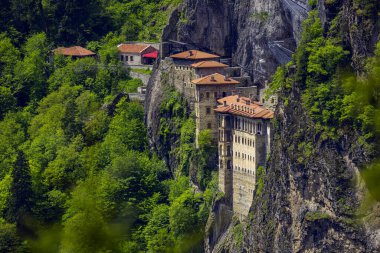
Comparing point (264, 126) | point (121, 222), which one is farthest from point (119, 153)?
point (121, 222)

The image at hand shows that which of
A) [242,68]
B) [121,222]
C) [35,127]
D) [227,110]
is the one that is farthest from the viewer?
[35,127]

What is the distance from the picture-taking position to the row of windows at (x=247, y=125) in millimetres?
54291

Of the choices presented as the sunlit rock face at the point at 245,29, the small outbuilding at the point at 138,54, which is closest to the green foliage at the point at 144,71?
the small outbuilding at the point at 138,54

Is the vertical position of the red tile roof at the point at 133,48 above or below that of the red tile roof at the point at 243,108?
above

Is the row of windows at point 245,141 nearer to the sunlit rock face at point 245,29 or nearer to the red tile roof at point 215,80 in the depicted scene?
the red tile roof at point 215,80

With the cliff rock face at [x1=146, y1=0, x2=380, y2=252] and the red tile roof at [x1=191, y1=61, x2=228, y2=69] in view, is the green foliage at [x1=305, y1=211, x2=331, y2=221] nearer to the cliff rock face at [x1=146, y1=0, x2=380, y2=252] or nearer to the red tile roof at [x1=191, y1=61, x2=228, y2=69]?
the cliff rock face at [x1=146, y1=0, x2=380, y2=252]

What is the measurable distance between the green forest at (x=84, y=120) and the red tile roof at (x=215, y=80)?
11.8ft

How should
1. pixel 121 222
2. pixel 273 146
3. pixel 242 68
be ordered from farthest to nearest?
pixel 242 68 < pixel 273 146 < pixel 121 222

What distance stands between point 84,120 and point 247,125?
23175 millimetres

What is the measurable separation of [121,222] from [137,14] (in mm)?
73447

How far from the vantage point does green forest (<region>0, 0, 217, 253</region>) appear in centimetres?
5831

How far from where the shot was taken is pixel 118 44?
84.5m

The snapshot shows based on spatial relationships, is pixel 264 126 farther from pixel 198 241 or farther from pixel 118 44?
pixel 118 44

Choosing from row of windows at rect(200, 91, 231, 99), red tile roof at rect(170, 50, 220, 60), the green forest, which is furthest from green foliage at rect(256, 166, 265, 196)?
red tile roof at rect(170, 50, 220, 60)
